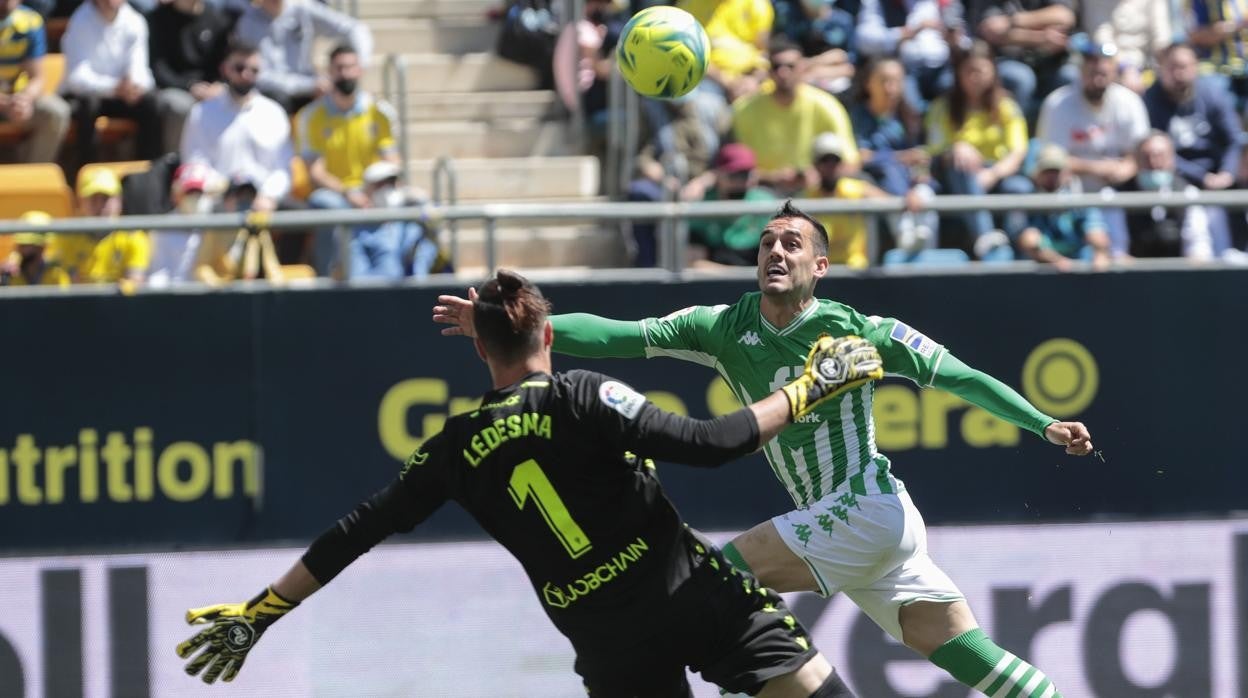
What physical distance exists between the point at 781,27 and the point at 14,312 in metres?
5.81

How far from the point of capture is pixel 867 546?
6.45 m

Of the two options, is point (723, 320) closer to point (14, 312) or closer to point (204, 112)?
point (14, 312)

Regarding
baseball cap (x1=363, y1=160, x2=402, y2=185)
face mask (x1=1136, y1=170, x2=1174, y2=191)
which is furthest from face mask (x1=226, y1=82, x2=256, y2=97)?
face mask (x1=1136, y1=170, x2=1174, y2=191)

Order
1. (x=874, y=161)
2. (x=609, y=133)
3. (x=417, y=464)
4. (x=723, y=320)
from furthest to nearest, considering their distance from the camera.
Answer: (x=609, y=133), (x=874, y=161), (x=723, y=320), (x=417, y=464)

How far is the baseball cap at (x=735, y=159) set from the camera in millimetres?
10234

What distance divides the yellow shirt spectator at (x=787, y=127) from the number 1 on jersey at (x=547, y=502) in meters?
5.90

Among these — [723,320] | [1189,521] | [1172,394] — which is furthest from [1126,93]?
[723,320]

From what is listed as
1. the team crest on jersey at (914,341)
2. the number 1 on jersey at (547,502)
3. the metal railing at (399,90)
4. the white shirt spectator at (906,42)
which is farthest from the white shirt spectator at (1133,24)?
the number 1 on jersey at (547,502)

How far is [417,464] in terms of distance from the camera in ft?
17.4

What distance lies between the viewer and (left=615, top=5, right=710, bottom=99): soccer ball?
7621mm

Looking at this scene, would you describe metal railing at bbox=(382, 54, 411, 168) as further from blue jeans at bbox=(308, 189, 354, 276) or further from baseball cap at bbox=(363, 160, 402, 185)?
blue jeans at bbox=(308, 189, 354, 276)

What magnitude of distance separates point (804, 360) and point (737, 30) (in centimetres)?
605

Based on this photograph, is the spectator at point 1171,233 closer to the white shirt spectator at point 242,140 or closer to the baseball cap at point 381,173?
the baseball cap at point 381,173

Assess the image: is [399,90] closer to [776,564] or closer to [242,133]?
[242,133]
